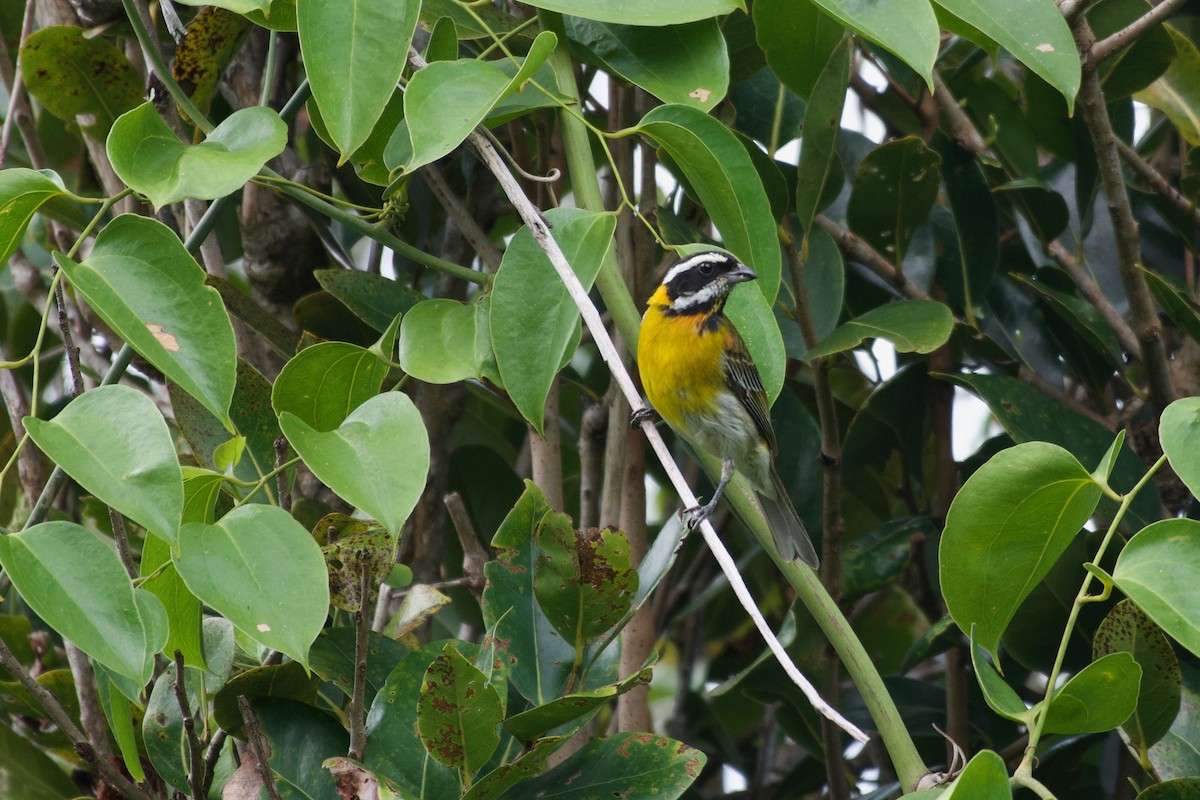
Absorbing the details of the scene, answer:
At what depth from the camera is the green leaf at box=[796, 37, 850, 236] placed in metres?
2.16

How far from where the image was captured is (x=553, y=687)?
174 cm

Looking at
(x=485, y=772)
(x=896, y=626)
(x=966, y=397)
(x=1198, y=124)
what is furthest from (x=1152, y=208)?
(x=485, y=772)

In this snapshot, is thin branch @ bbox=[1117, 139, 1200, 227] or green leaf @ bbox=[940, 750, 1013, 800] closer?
green leaf @ bbox=[940, 750, 1013, 800]

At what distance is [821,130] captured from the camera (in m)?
2.30

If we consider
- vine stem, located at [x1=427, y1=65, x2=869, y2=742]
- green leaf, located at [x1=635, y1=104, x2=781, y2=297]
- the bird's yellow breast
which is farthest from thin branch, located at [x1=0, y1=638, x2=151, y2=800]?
the bird's yellow breast

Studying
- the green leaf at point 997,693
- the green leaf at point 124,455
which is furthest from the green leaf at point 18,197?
the green leaf at point 997,693

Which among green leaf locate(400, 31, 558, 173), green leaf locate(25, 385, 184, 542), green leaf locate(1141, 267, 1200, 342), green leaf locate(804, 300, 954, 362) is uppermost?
green leaf locate(400, 31, 558, 173)

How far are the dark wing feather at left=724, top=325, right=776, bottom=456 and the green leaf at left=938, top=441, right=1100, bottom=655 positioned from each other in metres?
1.81

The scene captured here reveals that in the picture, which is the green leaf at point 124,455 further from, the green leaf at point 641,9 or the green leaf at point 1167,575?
the green leaf at point 1167,575

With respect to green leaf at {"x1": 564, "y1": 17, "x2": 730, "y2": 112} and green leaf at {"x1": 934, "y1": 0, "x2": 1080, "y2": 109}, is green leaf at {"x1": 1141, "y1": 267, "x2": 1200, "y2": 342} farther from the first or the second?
green leaf at {"x1": 564, "y1": 17, "x2": 730, "y2": 112}

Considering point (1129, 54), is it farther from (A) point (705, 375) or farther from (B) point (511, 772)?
(B) point (511, 772)

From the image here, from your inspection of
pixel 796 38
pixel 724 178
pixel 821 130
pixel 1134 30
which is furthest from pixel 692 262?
pixel 724 178

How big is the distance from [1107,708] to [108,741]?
173 centimetres

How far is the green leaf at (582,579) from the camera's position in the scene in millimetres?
1686
